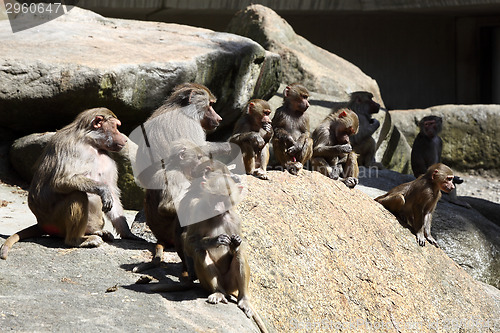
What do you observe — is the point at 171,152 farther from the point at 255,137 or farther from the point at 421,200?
the point at 421,200

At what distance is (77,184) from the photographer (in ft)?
18.5

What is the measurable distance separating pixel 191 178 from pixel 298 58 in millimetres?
8883

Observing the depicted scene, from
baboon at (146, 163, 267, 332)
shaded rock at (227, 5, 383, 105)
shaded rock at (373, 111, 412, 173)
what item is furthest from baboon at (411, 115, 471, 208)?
baboon at (146, 163, 267, 332)

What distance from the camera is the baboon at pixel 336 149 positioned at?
310 inches

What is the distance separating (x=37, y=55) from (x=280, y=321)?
561 centimetres

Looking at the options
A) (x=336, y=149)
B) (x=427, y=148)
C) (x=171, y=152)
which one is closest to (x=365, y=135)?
(x=427, y=148)

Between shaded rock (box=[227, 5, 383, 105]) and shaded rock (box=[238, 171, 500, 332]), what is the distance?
6788mm

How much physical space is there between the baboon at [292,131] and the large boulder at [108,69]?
246 centimetres

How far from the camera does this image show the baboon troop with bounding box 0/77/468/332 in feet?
16.6

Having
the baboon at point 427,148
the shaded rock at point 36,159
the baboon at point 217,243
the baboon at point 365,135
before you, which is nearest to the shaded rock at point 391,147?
the baboon at point 365,135

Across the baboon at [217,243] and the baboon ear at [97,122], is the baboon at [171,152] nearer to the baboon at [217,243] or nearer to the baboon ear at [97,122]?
the baboon ear at [97,122]

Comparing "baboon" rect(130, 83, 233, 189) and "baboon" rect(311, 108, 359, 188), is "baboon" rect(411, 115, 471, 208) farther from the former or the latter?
"baboon" rect(130, 83, 233, 189)

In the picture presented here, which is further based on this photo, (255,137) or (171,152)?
(255,137)

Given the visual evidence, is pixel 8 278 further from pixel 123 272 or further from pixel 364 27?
pixel 364 27
